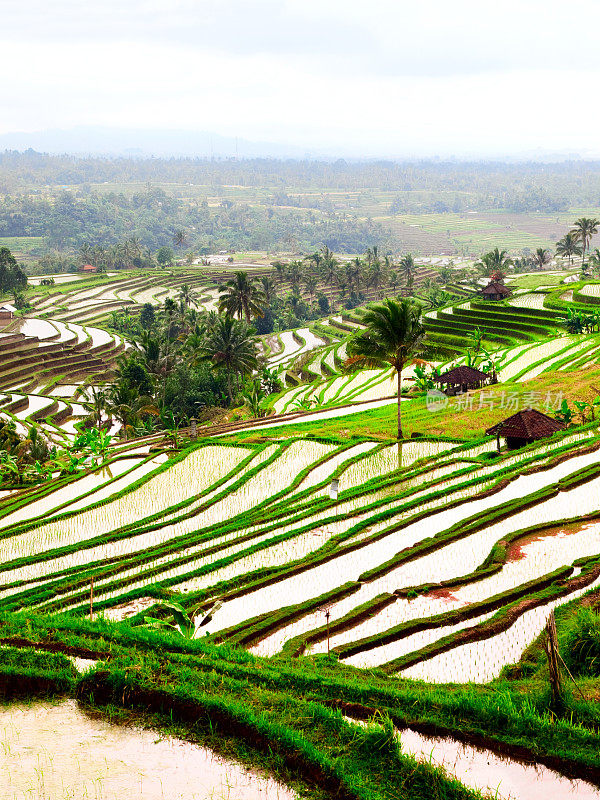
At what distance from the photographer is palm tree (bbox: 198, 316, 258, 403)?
1534 inches

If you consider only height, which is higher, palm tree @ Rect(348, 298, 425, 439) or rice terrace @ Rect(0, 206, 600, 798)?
palm tree @ Rect(348, 298, 425, 439)

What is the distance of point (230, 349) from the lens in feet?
128

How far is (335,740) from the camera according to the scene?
7.46 meters

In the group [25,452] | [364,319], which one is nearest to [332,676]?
[364,319]

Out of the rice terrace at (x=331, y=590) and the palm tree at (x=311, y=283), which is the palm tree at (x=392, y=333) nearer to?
the rice terrace at (x=331, y=590)

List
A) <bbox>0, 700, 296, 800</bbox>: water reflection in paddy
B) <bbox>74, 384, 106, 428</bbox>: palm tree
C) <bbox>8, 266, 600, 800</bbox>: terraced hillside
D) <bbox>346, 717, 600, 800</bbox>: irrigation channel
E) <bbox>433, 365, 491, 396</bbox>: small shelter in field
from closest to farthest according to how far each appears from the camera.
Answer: <bbox>346, 717, 600, 800</bbox>: irrigation channel
<bbox>0, 700, 296, 800</bbox>: water reflection in paddy
<bbox>8, 266, 600, 800</bbox>: terraced hillside
<bbox>433, 365, 491, 396</bbox>: small shelter in field
<bbox>74, 384, 106, 428</bbox>: palm tree

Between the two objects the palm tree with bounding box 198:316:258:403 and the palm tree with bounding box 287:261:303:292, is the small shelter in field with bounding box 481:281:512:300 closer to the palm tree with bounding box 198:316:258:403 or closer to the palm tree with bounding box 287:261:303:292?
the palm tree with bounding box 198:316:258:403

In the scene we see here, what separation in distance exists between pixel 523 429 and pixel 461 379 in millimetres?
10124

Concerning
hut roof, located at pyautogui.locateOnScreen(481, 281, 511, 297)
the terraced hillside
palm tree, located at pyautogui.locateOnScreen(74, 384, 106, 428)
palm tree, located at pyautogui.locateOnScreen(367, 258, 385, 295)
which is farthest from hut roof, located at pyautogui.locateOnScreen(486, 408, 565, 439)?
palm tree, located at pyautogui.locateOnScreen(367, 258, 385, 295)

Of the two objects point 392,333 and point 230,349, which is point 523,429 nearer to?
point 392,333

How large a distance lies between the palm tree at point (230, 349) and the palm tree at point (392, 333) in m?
17.4

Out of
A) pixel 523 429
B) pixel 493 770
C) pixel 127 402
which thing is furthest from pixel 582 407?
pixel 127 402

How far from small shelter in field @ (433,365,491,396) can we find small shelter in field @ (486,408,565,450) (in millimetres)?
9327

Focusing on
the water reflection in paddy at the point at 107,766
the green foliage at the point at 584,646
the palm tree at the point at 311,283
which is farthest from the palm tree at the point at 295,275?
the water reflection in paddy at the point at 107,766
